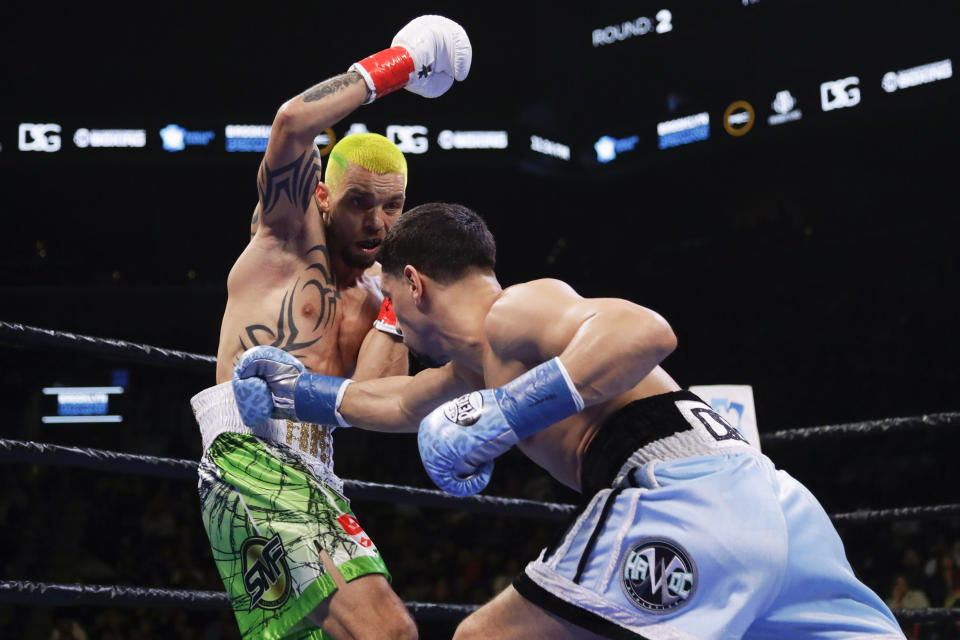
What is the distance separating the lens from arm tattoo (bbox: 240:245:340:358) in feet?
7.38

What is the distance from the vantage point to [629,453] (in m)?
1.70

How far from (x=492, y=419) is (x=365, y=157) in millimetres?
998

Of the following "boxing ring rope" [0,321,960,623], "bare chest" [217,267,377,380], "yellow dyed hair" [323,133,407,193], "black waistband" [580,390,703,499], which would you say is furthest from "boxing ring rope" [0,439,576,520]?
"yellow dyed hair" [323,133,407,193]

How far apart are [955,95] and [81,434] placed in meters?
8.88

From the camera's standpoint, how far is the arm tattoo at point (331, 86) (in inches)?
87.3

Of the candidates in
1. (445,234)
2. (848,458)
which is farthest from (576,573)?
(848,458)

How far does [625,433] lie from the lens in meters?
1.72

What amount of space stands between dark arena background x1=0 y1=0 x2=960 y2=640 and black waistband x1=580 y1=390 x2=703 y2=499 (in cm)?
610

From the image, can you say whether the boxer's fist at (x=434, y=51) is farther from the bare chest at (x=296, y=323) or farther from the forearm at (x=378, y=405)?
the forearm at (x=378, y=405)

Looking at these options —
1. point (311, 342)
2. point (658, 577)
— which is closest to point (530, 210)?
point (311, 342)

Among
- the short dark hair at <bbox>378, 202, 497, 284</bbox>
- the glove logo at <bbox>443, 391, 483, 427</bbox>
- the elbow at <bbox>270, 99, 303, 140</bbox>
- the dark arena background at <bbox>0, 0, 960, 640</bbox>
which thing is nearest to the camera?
the glove logo at <bbox>443, 391, 483, 427</bbox>

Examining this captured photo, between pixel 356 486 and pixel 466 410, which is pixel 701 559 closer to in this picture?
pixel 466 410

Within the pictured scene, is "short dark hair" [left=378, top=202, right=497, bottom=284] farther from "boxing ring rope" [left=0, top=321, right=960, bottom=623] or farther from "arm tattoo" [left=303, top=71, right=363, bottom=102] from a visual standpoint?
"boxing ring rope" [left=0, top=321, right=960, bottom=623]

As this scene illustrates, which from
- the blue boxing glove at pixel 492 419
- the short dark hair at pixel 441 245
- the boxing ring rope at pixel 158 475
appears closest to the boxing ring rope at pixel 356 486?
the boxing ring rope at pixel 158 475
